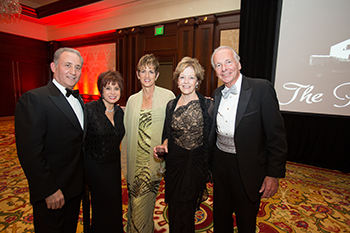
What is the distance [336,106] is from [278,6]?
2.40 metres

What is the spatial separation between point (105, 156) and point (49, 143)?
47 cm

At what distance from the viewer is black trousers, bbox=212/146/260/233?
1.52 metres

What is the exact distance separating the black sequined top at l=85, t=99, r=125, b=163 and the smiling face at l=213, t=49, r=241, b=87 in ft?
3.57

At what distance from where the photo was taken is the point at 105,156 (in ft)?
5.45

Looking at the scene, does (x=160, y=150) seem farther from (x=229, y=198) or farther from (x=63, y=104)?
(x=63, y=104)

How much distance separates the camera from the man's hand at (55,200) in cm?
128

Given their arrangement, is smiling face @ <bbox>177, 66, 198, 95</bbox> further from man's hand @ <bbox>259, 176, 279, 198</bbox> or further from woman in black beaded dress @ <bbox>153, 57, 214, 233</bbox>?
man's hand @ <bbox>259, 176, 279, 198</bbox>

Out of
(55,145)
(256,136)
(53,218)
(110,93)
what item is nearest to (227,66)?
(256,136)

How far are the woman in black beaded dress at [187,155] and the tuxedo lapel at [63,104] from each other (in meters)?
0.83

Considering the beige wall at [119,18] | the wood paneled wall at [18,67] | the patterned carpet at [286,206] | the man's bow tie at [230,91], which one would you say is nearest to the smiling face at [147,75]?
the man's bow tie at [230,91]

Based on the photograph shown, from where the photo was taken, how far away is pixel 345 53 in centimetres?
354

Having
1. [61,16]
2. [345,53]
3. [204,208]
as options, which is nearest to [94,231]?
[204,208]

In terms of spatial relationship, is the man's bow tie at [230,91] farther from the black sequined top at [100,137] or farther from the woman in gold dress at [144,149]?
the black sequined top at [100,137]

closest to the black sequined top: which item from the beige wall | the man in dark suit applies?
the man in dark suit
